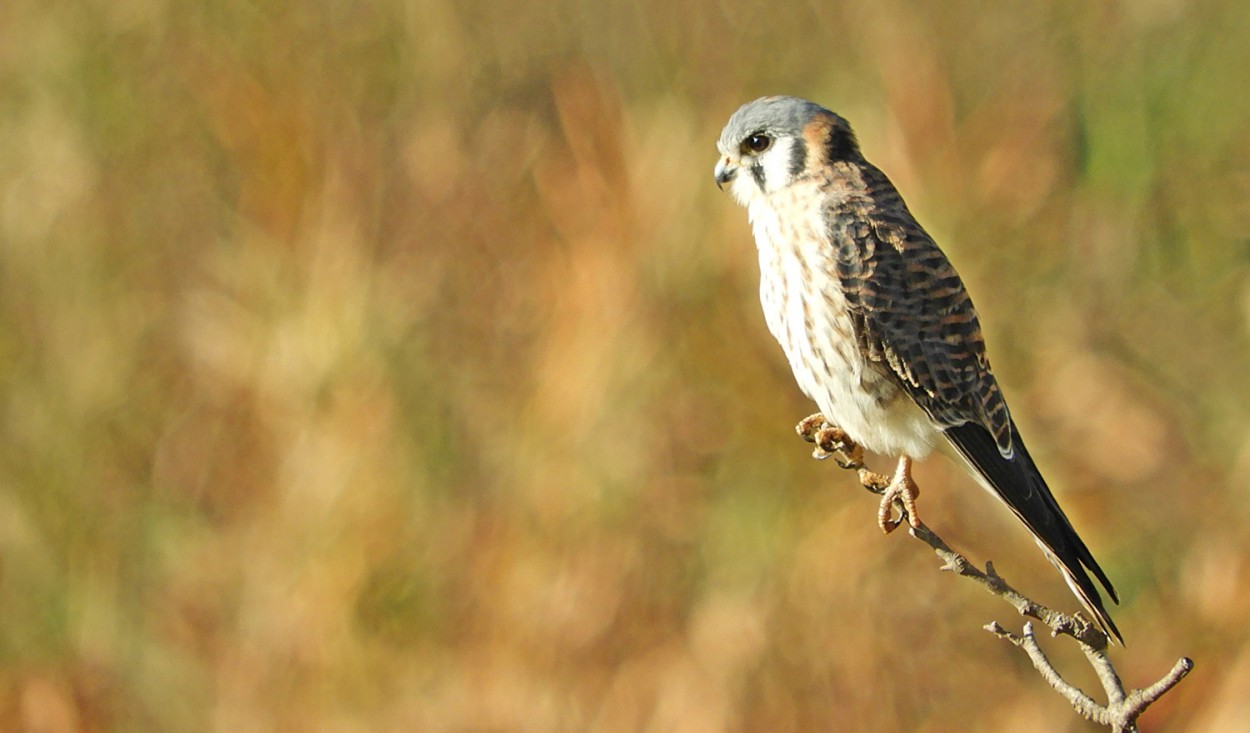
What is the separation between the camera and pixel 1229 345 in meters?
2.98

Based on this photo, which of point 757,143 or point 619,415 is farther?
point 619,415

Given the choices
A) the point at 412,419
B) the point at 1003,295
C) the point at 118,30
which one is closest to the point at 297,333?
the point at 412,419

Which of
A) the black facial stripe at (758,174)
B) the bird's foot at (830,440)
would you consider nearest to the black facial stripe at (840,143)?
the black facial stripe at (758,174)

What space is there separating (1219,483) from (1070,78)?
0.93m

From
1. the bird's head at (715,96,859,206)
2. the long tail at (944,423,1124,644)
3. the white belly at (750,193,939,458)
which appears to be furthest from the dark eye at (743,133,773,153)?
the long tail at (944,423,1124,644)

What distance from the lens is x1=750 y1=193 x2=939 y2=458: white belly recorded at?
6.74 ft

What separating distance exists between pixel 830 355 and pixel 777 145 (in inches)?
14.3

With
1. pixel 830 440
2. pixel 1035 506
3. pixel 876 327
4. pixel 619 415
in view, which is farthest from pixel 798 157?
pixel 619 415

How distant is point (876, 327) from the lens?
2.05 meters

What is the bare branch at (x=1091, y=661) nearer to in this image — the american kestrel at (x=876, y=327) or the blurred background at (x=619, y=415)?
the american kestrel at (x=876, y=327)

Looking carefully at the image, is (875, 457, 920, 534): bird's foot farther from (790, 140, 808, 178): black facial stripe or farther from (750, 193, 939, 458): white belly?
(790, 140, 808, 178): black facial stripe

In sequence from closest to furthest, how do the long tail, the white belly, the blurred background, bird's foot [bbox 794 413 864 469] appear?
1. the long tail
2. the white belly
3. bird's foot [bbox 794 413 864 469]
4. the blurred background

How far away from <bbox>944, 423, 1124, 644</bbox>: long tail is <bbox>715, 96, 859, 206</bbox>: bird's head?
0.48 m

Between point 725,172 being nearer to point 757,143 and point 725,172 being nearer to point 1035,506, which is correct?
point 757,143
